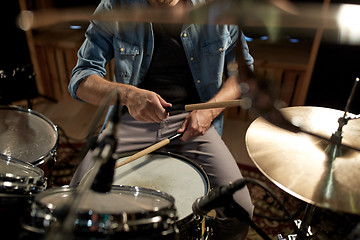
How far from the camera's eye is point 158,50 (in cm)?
121

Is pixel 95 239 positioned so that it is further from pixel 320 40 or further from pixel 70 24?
pixel 320 40

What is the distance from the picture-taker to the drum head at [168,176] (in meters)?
0.87

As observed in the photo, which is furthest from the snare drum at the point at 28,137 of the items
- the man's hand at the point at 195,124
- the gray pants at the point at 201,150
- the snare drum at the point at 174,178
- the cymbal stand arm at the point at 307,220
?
the cymbal stand arm at the point at 307,220

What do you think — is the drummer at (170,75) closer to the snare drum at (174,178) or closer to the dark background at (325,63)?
the snare drum at (174,178)

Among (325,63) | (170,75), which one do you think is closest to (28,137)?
(170,75)

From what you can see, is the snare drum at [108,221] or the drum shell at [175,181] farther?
the drum shell at [175,181]

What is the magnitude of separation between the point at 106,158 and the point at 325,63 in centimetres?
196

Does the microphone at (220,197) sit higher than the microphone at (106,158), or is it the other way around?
the microphone at (106,158)

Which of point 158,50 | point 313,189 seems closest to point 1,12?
point 158,50

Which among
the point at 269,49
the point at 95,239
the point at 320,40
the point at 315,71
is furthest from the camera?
the point at 269,49

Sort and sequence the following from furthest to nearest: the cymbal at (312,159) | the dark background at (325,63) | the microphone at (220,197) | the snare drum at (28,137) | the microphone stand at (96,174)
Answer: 1. the dark background at (325,63)
2. the snare drum at (28,137)
3. the cymbal at (312,159)
4. the microphone at (220,197)
5. the microphone stand at (96,174)

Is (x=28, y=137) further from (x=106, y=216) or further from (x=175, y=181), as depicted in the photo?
(x=106, y=216)

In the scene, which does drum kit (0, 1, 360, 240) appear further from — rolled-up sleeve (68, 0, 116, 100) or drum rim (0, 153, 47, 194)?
rolled-up sleeve (68, 0, 116, 100)

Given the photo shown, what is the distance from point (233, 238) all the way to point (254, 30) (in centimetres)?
72
